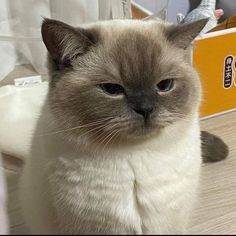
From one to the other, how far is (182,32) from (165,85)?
10cm

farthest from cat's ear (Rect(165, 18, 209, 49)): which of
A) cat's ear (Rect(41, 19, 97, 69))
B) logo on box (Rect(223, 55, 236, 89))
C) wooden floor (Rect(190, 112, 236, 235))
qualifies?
logo on box (Rect(223, 55, 236, 89))

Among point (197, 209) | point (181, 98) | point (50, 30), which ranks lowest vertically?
point (197, 209)

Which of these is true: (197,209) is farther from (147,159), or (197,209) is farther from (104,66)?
(104,66)

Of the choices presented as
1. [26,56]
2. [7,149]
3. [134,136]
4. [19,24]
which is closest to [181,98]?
[134,136]

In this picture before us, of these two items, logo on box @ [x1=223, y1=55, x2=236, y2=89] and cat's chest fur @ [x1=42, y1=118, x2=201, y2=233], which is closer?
cat's chest fur @ [x1=42, y1=118, x2=201, y2=233]

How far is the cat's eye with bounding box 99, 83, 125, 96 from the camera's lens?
2.16 ft

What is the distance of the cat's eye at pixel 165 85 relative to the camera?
2.20 feet

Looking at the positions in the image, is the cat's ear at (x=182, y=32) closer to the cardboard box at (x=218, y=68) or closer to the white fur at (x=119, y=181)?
the white fur at (x=119, y=181)

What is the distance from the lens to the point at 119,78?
2.11 ft

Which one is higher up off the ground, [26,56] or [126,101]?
[126,101]

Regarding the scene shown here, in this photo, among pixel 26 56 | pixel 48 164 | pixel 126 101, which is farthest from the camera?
pixel 26 56

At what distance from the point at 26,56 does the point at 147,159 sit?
0.74 m

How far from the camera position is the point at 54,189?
744mm

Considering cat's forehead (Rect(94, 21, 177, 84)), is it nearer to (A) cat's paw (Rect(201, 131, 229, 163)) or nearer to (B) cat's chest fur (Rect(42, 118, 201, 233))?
(B) cat's chest fur (Rect(42, 118, 201, 233))
